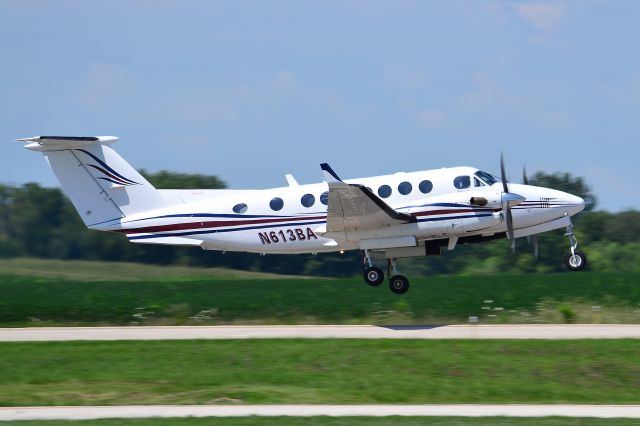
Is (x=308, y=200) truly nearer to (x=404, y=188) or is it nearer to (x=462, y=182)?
(x=404, y=188)

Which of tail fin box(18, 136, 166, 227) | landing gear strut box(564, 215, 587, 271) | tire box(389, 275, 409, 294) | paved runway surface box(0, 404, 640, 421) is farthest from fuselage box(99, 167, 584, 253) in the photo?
paved runway surface box(0, 404, 640, 421)

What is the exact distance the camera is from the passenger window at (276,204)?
3075 centimetres

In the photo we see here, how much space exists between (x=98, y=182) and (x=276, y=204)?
5.69 metres

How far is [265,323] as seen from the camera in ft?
114

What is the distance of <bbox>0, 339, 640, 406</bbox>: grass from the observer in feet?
73.4

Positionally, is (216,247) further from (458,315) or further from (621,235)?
(621,235)

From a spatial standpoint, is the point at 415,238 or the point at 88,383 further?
the point at 415,238

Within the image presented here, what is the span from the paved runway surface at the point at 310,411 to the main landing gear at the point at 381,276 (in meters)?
10.5

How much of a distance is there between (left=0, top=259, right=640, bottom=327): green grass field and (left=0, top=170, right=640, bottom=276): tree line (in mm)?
1438

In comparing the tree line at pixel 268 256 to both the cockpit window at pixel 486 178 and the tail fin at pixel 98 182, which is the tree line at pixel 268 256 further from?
the cockpit window at pixel 486 178

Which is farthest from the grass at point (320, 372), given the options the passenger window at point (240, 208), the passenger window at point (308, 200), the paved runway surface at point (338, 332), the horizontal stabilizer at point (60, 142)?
the horizontal stabilizer at point (60, 142)

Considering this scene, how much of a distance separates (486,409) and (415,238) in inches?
438

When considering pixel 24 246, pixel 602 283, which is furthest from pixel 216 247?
pixel 602 283

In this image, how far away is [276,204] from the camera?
30.8 metres
